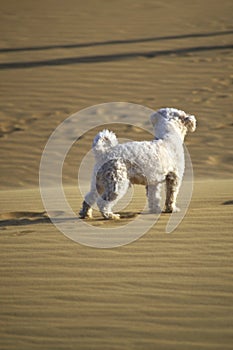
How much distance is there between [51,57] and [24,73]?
1.07m

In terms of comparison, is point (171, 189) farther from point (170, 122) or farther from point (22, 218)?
point (22, 218)

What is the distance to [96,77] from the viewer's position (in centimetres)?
1491

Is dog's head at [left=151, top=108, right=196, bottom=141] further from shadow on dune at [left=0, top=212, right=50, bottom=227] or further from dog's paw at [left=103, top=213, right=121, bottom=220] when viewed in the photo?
shadow on dune at [left=0, top=212, right=50, bottom=227]

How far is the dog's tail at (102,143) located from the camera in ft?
20.9

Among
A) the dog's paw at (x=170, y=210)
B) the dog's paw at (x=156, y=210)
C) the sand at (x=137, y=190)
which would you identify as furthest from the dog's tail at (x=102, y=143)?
the dog's paw at (x=170, y=210)

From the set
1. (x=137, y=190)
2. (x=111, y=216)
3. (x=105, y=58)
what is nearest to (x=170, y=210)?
(x=111, y=216)

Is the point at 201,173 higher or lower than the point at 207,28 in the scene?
lower

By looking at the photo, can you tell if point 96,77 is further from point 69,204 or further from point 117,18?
point 69,204

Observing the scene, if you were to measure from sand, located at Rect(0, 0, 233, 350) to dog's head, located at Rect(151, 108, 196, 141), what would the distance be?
0.88m

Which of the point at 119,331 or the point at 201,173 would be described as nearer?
the point at 119,331

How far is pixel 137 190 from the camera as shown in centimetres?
899

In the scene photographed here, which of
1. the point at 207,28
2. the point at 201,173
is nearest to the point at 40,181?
the point at 201,173

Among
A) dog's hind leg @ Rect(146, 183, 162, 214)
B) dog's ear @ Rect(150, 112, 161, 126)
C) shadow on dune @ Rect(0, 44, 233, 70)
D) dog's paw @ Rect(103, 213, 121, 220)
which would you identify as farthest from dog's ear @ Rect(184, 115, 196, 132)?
shadow on dune @ Rect(0, 44, 233, 70)

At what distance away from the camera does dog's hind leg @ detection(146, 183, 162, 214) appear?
6.77 m
